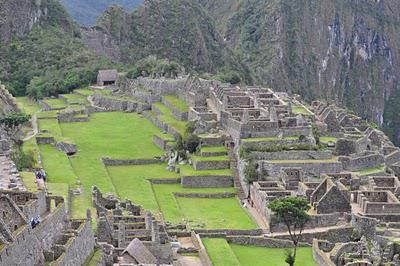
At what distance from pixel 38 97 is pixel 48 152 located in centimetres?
2954

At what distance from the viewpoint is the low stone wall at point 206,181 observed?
45.4 metres

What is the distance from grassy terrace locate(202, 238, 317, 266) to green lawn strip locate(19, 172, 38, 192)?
754 cm

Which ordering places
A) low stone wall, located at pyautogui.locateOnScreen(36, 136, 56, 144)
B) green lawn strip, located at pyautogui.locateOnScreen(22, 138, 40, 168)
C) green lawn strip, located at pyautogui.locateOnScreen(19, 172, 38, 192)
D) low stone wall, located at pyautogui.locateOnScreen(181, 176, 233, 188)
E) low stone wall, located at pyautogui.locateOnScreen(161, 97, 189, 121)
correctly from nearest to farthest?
green lawn strip, located at pyautogui.locateOnScreen(19, 172, 38, 192)
green lawn strip, located at pyautogui.locateOnScreen(22, 138, 40, 168)
low stone wall, located at pyautogui.locateOnScreen(181, 176, 233, 188)
low stone wall, located at pyautogui.locateOnScreen(36, 136, 56, 144)
low stone wall, located at pyautogui.locateOnScreen(161, 97, 189, 121)

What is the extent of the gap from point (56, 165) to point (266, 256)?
12.4 metres

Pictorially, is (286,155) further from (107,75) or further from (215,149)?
(107,75)

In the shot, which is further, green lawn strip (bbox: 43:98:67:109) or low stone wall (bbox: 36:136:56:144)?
green lawn strip (bbox: 43:98:67:109)

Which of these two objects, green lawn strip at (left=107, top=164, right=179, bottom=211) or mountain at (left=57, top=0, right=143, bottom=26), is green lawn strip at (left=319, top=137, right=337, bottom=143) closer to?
green lawn strip at (left=107, top=164, right=179, bottom=211)

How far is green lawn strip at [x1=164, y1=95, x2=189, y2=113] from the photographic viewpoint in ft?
194

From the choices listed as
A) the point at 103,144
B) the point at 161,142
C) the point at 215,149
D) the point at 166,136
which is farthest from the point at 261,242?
the point at 166,136

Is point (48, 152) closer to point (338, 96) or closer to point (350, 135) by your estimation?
point (350, 135)

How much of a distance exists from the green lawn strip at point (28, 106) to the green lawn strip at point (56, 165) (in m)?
17.7

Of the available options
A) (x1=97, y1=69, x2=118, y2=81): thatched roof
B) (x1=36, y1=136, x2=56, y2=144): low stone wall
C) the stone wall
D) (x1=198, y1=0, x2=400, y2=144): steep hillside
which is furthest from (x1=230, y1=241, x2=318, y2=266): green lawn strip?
(x1=198, y1=0, x2=400, y2=144): steep hillside

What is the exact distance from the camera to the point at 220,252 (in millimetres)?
35031

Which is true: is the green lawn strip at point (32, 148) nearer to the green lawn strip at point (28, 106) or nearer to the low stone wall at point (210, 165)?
the low stone wall at point (210, 165)
